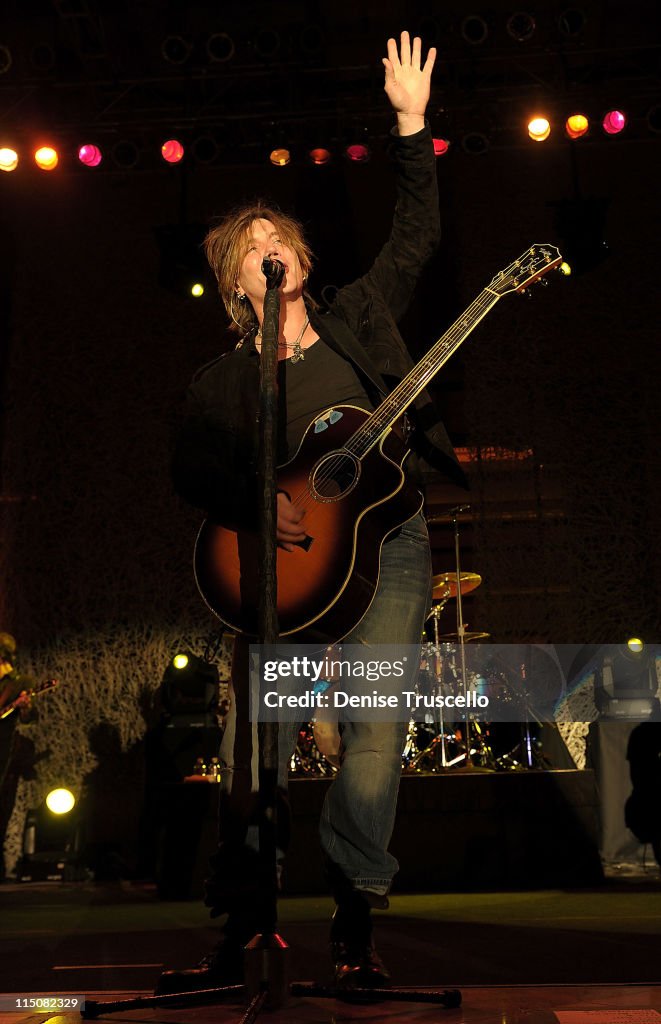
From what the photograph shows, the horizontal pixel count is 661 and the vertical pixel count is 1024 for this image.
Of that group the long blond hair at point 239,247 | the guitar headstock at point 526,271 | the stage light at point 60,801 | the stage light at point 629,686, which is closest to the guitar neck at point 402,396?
the guitar headstock at point 526,271

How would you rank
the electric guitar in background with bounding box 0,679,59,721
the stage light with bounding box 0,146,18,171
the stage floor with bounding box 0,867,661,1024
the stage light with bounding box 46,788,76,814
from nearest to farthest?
the stage floor with bounding box 0,867,661,1024, the electric guitar in background with bounding box 0,679,59,721, the stage light with bounding box 0,146,18,171, the stage light with bounding box 46,788,76,814

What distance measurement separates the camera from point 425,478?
244cm

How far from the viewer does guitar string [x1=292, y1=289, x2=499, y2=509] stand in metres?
2.21

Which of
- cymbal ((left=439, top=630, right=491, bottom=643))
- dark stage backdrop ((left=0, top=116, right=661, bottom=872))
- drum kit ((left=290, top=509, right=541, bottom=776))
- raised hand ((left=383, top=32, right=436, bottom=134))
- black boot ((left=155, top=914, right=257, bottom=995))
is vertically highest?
dark stage backdrop ((left=0, top=116, right=661, bottom=872))

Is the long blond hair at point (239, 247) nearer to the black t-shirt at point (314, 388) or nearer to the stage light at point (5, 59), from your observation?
the black t-shirt at point (314, 388)

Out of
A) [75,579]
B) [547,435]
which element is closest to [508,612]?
[547,435]

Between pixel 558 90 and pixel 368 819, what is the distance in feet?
20.3

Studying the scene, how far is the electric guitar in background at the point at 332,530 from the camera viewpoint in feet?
6.98

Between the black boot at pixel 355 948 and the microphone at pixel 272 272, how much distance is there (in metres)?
1.25

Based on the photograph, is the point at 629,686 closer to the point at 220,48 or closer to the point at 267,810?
the point at 220,48

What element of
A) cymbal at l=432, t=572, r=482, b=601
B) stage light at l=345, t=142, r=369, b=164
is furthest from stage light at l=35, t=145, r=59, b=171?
cymbal at l=432, t=572, r=482, b=601

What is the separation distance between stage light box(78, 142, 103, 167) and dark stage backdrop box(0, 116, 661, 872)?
1.44 meters

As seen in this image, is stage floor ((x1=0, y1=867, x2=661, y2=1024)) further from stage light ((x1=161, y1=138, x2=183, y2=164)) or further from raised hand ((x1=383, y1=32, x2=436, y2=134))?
stage light ((x1=161, y1=138, x2=183, y2=164))

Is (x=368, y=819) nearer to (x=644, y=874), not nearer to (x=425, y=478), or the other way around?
(x=425, y=478)
